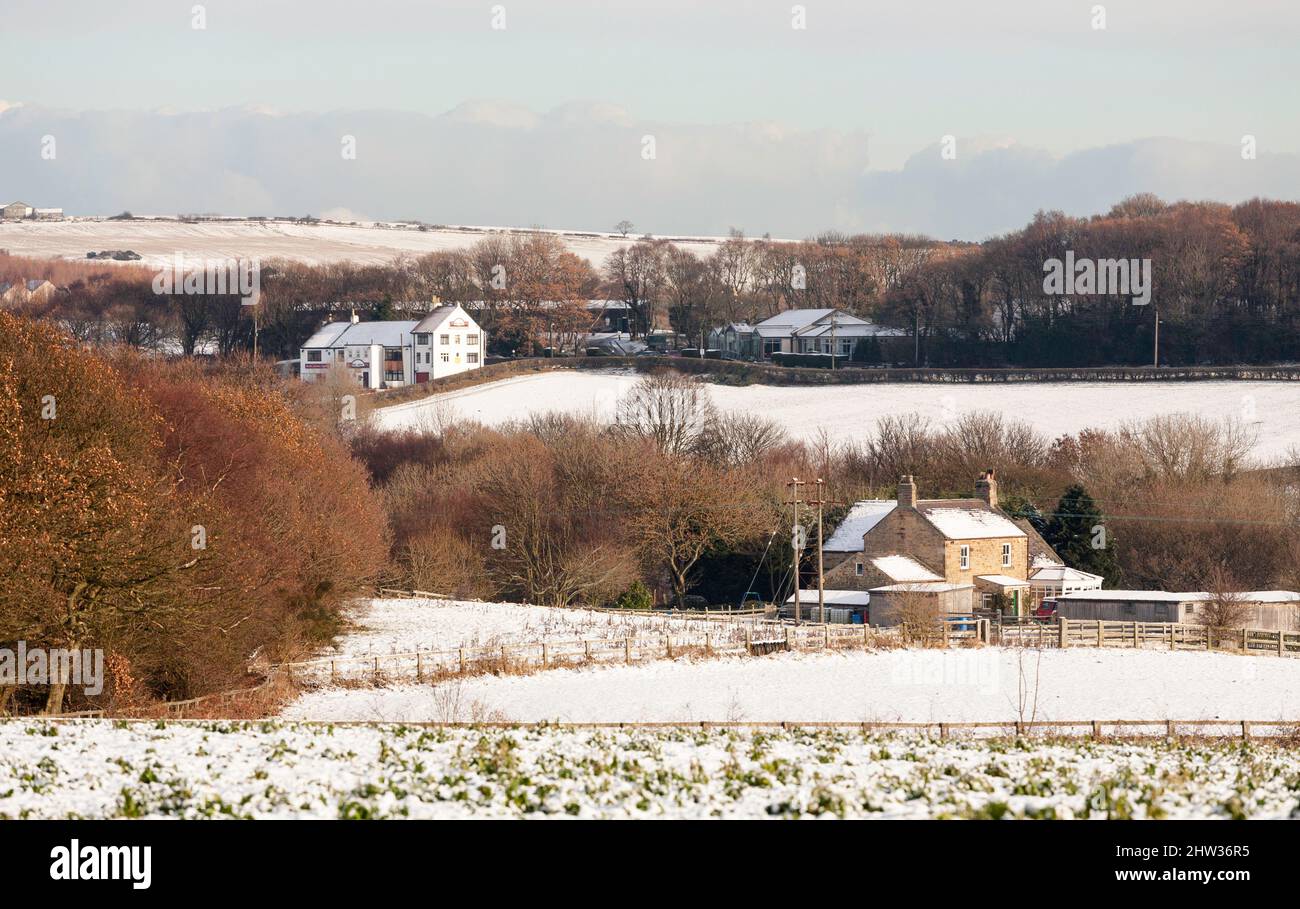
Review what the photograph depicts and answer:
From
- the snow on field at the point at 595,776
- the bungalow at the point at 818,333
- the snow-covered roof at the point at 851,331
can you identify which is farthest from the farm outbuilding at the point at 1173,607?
the snow-covered roof at the point at 851,331

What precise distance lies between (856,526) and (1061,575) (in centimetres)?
907

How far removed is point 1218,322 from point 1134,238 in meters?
12.6

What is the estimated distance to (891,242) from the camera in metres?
156

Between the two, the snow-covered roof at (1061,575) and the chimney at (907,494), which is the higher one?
Answer: the chimney at (907,494)

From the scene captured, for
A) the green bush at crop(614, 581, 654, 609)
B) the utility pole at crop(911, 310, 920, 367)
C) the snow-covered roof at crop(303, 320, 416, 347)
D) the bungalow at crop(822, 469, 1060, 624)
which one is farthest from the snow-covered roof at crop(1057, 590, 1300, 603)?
the snow-covered roof at crop(303, 320, 416, 347)

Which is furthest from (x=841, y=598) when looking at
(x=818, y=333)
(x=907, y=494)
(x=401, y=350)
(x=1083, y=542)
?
(x=401, y=350)

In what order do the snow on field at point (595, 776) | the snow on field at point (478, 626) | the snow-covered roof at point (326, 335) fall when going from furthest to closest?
the snow-covered roof at point (326, 335)
the snow on field at point (478, 626)
the snow on field at point (595, 776)

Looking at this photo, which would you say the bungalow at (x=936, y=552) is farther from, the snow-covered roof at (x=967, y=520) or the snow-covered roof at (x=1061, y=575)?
the snow-covered roof at (x=1061, y=575)

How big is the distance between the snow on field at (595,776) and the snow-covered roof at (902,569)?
117 feet

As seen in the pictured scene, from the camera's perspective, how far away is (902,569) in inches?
2361

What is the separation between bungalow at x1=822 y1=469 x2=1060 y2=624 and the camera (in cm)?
6000

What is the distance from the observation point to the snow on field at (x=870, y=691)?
115 ft
